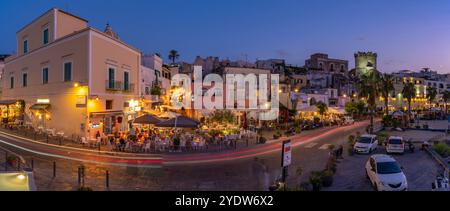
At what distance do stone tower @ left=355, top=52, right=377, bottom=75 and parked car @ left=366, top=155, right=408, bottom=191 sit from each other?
310 ft

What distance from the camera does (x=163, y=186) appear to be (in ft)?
38.7

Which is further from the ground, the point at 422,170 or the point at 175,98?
the point at 175,98

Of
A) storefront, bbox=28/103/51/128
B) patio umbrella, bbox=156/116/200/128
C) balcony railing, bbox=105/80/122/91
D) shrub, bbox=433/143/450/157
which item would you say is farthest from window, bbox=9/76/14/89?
shrub, bbox=433/143/450/157

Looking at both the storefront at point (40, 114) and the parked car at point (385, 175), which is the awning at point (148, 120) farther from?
the parked car at point (385, 175)

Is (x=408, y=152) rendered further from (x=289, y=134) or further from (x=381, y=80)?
(x=381, y=80)

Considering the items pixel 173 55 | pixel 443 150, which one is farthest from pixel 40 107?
pixel 173 55

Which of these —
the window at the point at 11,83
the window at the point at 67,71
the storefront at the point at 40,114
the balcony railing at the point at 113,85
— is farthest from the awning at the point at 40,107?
the window at the point at 11,83

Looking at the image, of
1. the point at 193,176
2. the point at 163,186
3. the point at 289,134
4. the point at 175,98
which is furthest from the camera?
the point at 175,98

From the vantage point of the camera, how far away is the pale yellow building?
22625mm

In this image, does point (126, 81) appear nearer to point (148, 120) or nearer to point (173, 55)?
point (148, 120)

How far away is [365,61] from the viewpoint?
101 m
